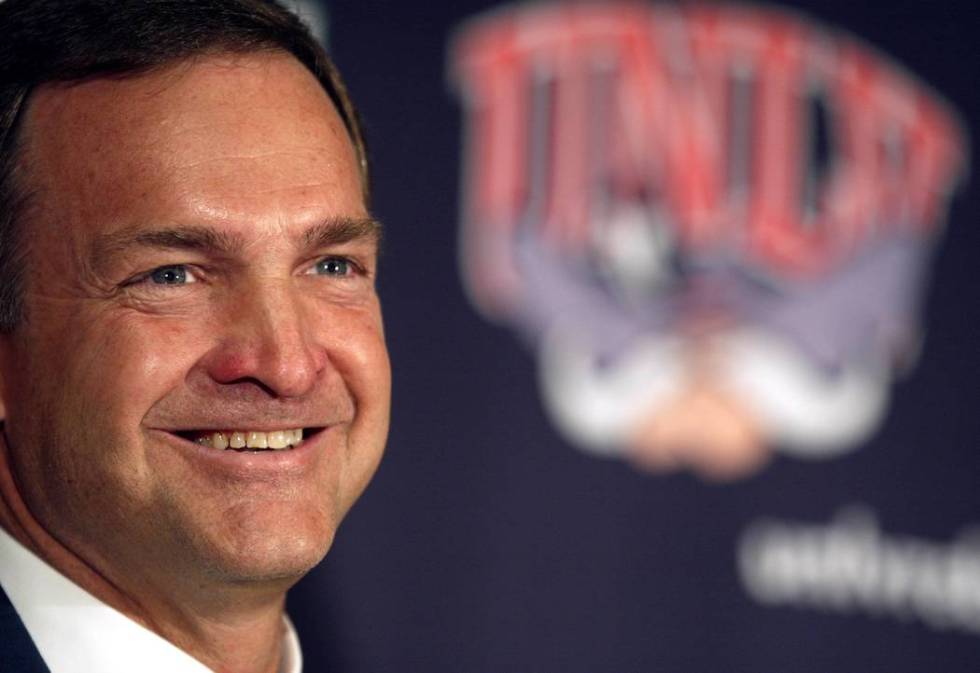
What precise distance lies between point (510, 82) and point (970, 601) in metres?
1.29

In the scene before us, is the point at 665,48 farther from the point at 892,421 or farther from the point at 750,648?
the point at 750,648

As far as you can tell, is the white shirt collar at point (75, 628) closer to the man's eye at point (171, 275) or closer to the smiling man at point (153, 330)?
the smiling man at point (153, 330)

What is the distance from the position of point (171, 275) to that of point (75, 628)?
12.2 inches

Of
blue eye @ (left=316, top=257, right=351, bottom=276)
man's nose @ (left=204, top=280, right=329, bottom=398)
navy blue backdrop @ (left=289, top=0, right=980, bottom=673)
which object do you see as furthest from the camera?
navy blue backdrop @ (left=289, top=0, right=980, bottom=673)

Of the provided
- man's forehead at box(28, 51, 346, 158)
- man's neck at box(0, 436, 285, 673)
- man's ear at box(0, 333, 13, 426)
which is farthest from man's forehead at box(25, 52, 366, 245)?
man's neck at box(0, 436, 285, 673)

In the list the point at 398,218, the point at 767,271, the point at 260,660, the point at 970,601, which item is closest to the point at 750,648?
the point at 970,601

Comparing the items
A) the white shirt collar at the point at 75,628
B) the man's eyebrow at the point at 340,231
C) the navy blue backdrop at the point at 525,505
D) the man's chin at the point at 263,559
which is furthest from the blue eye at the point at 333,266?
the navy blue backdrop at the point at 525,505

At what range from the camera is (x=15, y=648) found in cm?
107

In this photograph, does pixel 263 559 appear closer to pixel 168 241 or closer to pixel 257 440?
pixel 257 440

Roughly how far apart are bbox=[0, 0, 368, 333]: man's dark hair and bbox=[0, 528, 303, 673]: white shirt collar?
8.4 inches

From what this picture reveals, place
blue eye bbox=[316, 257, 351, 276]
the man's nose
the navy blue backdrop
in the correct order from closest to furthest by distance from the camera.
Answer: the man's nose < blue eye bbox=[316, 257, 351, 276] < the navy blue backdrop

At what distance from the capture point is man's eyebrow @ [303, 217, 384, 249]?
3.64 ft

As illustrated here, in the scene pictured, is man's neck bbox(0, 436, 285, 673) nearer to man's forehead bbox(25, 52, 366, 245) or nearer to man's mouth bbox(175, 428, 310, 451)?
man's mouth bbox(175, 428, 310, 451)

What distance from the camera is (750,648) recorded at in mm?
2555
